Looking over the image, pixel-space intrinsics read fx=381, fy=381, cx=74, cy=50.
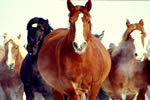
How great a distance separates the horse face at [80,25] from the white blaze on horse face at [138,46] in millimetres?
959

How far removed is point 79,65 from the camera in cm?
496

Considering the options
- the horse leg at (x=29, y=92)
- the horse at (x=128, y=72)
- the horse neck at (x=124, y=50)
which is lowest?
the horse leg at (x=29, y=92)

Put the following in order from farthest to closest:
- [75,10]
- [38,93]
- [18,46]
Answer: [18,46], [38,93], [75,10]

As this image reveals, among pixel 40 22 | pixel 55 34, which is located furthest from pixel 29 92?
pixel 40 22

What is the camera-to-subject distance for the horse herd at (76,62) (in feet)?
16.2

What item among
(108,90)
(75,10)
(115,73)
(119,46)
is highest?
(75,10)

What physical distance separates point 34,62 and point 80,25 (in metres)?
2.23

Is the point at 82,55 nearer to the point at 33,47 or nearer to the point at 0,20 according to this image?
the point at 33,47

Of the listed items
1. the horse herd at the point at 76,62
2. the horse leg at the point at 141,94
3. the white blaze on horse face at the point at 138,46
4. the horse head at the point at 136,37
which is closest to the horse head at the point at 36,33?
the horse herd at the point at 76,62

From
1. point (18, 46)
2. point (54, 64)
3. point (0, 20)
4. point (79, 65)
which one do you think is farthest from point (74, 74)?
point (0, 20)

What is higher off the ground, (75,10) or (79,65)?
(75,10)

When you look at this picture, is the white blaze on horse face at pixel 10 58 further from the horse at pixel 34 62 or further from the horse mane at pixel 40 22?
the horse mane at pixel 40 22

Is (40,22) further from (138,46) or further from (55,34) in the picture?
(138,46)

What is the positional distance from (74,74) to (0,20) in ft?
14.1
